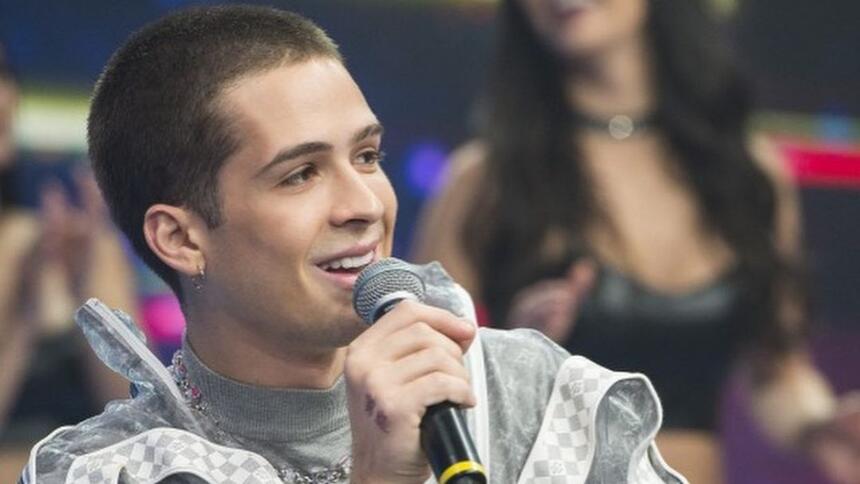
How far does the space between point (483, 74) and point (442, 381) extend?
221 centimetres

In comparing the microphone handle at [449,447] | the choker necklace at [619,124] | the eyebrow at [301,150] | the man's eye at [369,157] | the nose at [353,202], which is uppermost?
the eyebrow at [301,150]

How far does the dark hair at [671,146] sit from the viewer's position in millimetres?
3010

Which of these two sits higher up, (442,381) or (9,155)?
(442,381)

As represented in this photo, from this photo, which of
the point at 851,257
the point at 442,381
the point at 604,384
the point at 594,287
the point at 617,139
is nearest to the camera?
the point at 442,381

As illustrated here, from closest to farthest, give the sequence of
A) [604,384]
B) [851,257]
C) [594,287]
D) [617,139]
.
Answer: [604,384]
[594,287]
[617,139]
[851,257]

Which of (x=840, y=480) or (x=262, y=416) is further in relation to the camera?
(x=840, y=480)

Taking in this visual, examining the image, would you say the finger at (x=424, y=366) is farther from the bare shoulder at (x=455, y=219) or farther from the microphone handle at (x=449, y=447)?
the bare shoulder at (x=455, y=219)

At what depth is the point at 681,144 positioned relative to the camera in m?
3.18

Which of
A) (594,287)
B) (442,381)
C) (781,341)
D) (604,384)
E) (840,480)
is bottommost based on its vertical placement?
(840,480)

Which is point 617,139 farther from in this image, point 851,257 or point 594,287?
point 851,257

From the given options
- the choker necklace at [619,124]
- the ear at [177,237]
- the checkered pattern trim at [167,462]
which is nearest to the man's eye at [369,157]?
the ear at [177,237]

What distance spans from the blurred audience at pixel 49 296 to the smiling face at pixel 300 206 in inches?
59.9

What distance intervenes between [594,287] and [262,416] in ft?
4.80

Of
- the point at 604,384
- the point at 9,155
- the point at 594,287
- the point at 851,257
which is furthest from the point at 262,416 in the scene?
the point at 851,257
